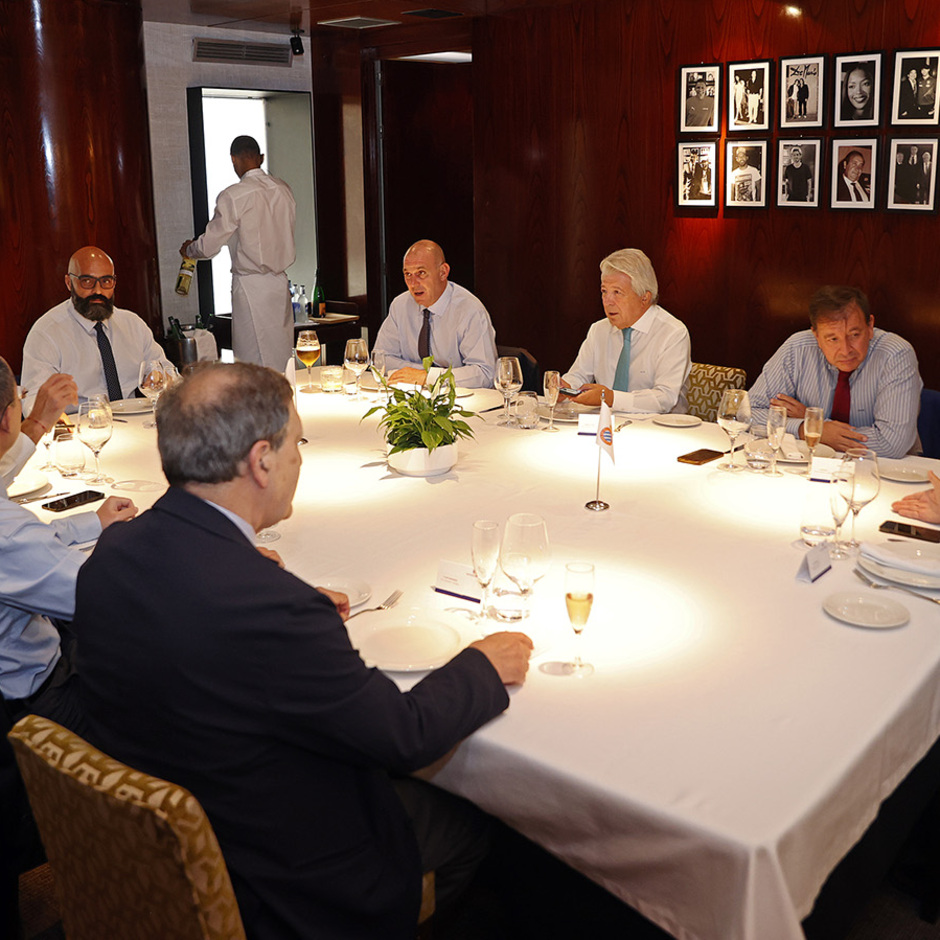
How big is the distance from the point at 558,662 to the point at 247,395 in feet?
2.38

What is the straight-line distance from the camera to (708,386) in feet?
14.3

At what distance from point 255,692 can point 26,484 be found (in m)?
1.75

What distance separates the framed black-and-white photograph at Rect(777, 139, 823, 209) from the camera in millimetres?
5277

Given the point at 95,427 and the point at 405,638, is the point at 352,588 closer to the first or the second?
the point at 405,638

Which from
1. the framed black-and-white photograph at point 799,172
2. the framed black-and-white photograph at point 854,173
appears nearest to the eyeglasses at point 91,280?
the framed black-and-white photograph at point 799,172

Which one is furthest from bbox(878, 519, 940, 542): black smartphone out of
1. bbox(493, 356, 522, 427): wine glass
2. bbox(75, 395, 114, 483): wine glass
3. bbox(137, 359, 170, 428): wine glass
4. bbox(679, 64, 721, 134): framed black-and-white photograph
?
bbox(679, 64, 721, 134): framed black-and-white photograph

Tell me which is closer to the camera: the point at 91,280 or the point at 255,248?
the point at 91,280

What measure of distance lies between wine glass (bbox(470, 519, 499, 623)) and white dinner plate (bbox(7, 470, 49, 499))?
1526mm

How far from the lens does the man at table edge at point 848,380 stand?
3438 mm

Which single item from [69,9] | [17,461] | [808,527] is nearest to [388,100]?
[69,9]

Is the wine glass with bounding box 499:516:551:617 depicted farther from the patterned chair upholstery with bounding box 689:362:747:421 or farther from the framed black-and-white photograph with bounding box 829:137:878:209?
the framed black-and-white photograph with bounding box 829:137:878:209

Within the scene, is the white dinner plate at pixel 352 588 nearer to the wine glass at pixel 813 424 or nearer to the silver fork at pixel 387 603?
the silver fork at pixel 387 603

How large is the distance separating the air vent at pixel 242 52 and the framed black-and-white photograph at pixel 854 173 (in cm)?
469

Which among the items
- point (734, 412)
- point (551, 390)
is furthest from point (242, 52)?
point (734, 412)
